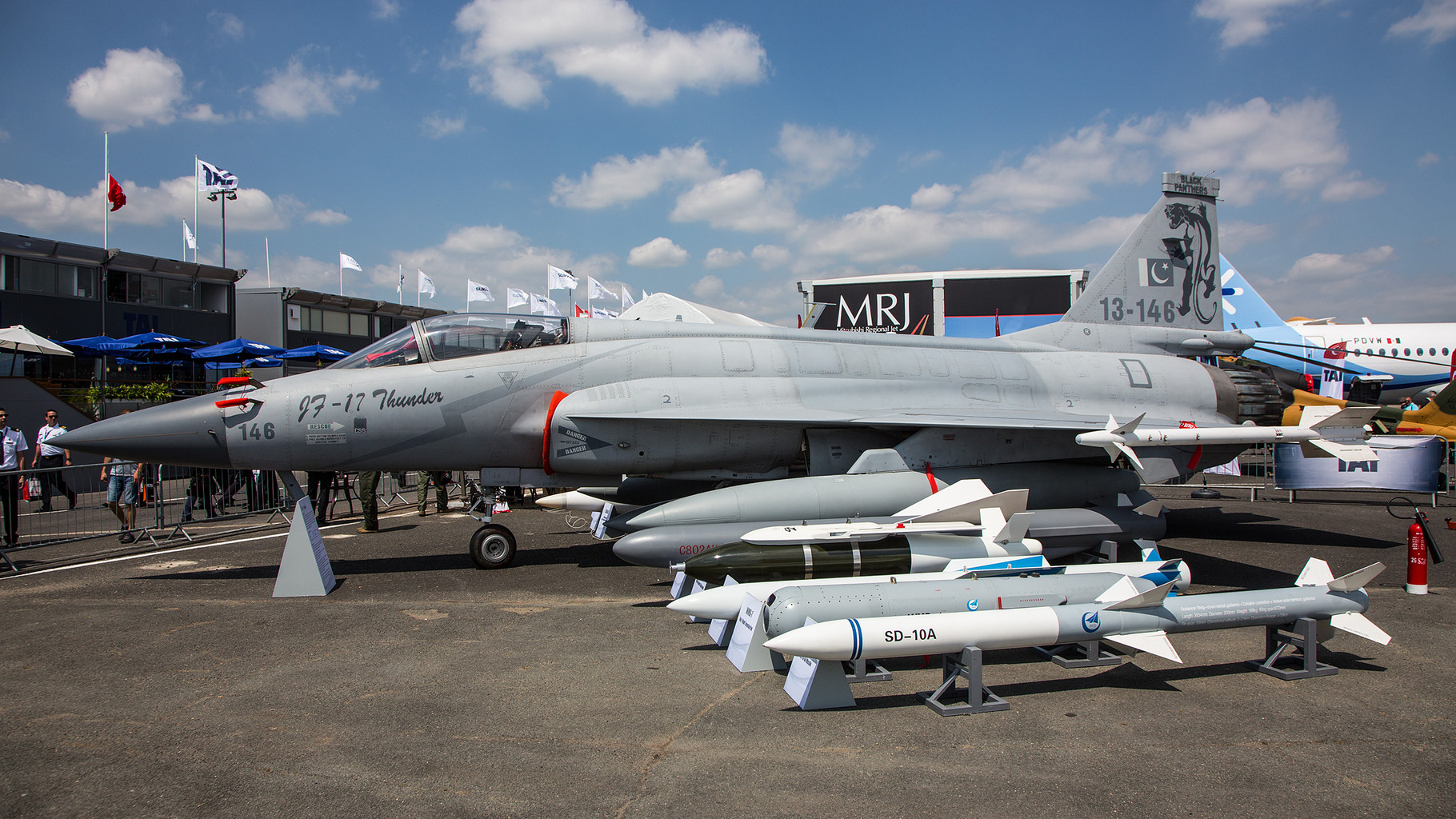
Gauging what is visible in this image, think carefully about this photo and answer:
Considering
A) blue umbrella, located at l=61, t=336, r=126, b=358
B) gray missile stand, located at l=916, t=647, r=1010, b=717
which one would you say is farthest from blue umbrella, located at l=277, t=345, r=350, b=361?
gray missile stand, located at l=916, t=647, r=1010, b=717

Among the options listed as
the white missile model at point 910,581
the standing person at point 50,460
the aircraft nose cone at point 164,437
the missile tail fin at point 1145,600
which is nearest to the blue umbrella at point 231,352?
the standing person at point 50,460

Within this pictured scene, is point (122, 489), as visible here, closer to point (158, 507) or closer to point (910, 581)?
point (158, 507)

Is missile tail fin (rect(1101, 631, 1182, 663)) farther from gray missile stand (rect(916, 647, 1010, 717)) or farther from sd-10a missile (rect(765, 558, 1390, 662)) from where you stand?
gray missile stand (rect(916, 647, 1010, 717))

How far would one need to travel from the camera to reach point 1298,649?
538cm

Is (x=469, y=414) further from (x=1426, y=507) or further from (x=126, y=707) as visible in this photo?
(x=1426, y=507)

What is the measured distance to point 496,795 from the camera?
11.6 feet

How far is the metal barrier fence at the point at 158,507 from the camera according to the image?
10.7 m

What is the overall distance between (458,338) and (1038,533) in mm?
6877

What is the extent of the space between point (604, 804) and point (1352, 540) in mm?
11403

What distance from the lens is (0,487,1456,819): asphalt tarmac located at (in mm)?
3539

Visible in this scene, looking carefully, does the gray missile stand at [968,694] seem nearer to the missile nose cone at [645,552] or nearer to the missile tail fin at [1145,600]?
the missile tail fin at [1145,600]

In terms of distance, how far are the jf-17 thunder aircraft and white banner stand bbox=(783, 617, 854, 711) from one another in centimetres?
379

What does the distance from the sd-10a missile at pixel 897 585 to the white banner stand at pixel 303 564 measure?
4296mm

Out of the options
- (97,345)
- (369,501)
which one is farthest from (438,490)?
(97,345)
